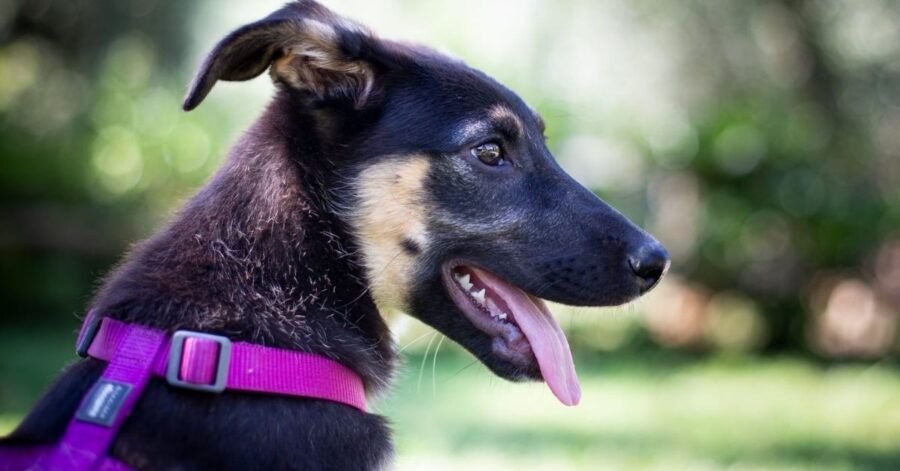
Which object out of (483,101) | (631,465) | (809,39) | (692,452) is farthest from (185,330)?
(809,39)

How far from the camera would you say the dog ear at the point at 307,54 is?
311cm

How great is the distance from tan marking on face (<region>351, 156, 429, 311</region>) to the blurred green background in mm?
2631

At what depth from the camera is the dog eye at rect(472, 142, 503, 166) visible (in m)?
3.58

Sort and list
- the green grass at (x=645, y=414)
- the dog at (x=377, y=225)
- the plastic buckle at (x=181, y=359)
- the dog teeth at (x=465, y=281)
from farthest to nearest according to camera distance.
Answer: the green grass at (x=645, y=414) → the dog teeth at (x=465, y=281) → the dog at (x=377, y=225) → the plastic buckle at (x=181, y=359)

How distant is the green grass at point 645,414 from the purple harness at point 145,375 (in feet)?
6.13

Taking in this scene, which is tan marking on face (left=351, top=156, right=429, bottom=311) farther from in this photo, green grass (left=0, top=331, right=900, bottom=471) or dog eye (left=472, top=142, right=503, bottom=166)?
green grass (left=0, top=331, right=900, bottom=471)

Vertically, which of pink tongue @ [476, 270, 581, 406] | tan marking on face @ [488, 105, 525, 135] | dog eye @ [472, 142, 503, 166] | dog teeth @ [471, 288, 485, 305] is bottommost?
pink tongue @ [476, 270, 581, 406]

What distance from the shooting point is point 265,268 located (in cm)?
Answer: 311

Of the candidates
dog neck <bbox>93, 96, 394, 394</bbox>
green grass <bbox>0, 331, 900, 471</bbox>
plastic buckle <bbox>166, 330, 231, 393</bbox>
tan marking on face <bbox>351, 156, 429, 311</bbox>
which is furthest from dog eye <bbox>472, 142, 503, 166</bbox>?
green grass <bbox>0, 331, 900, 471</bbox>

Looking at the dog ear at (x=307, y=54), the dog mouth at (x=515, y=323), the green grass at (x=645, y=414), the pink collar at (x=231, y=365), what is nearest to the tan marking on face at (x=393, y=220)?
the dog mouth at (x=515, y=323)

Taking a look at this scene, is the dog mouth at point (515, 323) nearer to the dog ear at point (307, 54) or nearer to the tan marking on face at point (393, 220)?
the tan marking on face at point (393, 220)

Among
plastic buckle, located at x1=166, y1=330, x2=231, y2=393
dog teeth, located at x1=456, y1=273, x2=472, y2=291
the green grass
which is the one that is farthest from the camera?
the green grass

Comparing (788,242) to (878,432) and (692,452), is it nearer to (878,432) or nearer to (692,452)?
(878,432)

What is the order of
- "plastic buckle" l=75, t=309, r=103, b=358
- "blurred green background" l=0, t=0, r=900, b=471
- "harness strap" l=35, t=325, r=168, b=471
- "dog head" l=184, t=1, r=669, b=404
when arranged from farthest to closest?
"blurred green background" l=0, t=0, r=900, b=471
"dog head" l=184, t=1, r=669, b=404
"plastic buckle" l=75, t=309, r=103, b=358
"harness strap" l=35, t=325, r=168, b=471
